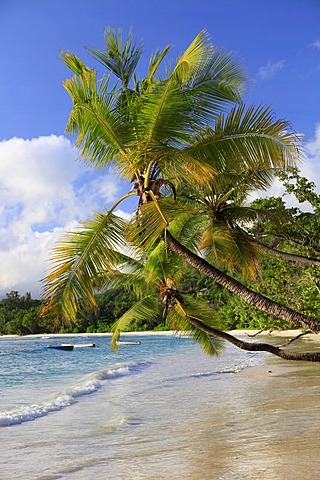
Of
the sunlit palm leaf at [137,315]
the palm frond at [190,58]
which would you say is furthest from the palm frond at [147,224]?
the sunlit palm leaf at [137,315]

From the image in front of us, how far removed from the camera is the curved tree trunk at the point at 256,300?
4332 mm

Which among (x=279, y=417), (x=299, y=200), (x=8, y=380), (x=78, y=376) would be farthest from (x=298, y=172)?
(x=8, y=380)

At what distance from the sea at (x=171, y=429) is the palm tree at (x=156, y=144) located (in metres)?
1.89

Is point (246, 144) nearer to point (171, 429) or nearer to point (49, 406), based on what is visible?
point (171, 429)

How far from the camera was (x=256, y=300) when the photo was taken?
4.62 metres

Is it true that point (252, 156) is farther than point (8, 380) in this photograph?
No

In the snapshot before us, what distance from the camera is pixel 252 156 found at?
534 centimetres

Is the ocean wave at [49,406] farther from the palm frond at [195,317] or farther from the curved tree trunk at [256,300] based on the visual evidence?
the curved tree trunk at [256,300]

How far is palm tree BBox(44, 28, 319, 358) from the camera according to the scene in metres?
5.05

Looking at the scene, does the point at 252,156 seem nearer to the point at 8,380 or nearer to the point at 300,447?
the point at 300,447

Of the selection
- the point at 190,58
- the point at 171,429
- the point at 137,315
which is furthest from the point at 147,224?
the point at 137,315

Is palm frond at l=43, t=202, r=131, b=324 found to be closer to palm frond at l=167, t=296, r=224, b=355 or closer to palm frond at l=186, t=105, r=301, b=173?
palm frond at l=186, t=105, r=301, b=173

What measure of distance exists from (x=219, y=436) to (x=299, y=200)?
29.0ft

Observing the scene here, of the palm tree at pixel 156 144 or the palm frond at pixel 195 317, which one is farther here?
the palm frond at pixel 195 317
